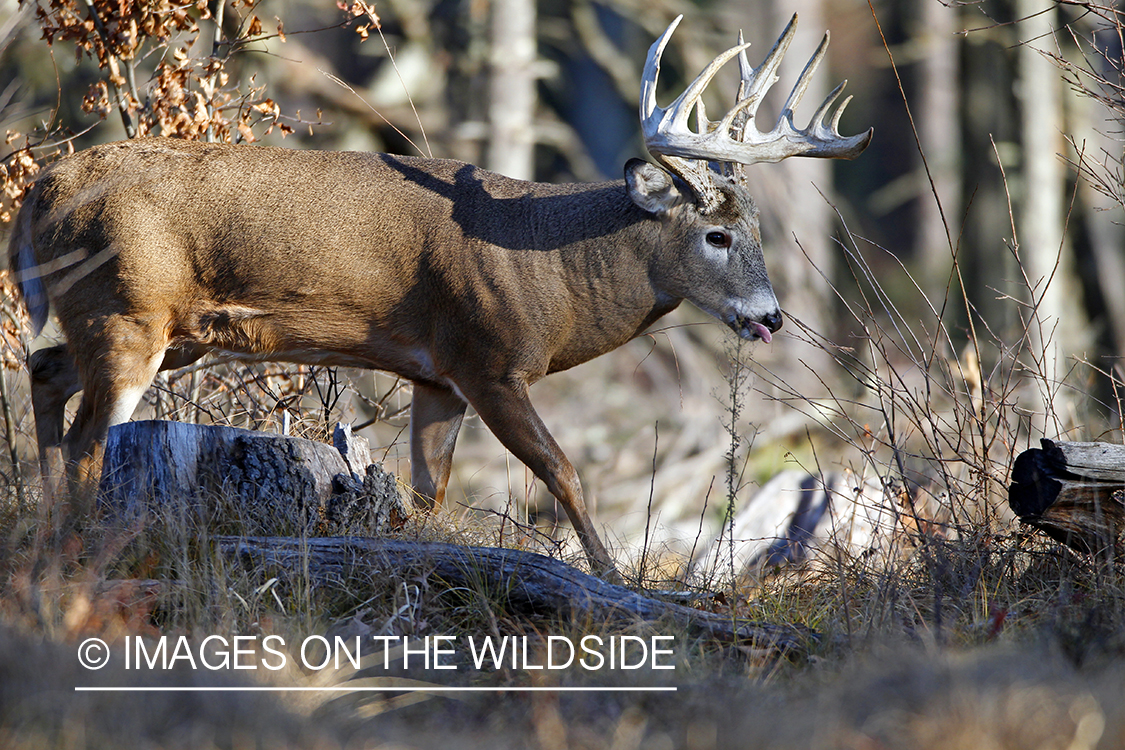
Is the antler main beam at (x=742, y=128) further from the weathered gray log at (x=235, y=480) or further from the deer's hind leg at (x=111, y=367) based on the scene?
the deer's hind leg at (x=111, y=367)

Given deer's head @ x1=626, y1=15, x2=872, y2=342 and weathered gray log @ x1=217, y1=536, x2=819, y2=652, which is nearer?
weathered gray log @ x1=217, y1=536, x2=819, y2=652

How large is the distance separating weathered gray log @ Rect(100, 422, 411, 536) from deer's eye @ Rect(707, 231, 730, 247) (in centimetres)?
226

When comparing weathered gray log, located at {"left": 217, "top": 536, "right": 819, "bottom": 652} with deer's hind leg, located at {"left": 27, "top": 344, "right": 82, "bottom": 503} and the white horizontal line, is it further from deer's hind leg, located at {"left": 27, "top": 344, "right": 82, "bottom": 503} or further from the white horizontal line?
deer's hind leg, located at {"left": 27, "top": 344, "right": 82, "bottom": 503}

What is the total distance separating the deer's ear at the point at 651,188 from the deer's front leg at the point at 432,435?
1539mm

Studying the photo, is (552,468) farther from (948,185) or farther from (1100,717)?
(948,185)

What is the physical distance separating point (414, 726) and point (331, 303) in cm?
303

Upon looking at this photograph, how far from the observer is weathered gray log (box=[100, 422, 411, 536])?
16.1 feet

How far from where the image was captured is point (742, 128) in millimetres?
6098

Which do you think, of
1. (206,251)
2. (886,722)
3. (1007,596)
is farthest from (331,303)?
(886,722)

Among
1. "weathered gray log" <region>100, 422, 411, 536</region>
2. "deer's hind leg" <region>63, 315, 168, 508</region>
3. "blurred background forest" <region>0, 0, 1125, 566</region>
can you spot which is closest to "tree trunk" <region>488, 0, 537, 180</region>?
"blurred background forest" <region>0, 0, 1125, 566</region>

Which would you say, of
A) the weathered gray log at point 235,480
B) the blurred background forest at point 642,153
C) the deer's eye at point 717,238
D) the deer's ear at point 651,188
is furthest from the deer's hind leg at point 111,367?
the deer's eye at point 717,238

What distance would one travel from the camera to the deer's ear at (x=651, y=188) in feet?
19.6

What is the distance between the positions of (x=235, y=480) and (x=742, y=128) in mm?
3175

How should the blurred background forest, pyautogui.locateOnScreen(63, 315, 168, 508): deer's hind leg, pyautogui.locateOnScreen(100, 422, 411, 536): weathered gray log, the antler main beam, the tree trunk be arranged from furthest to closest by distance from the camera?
1. the tree trunk
2. the blurred background forest
3. the antler main beam
4. pyautogui.locateOnScreen(63, 315, 168, 508): deer's hind leg
5. pyautogui.locateOnScreen(100, 422, 411, 536): weathered gray log
